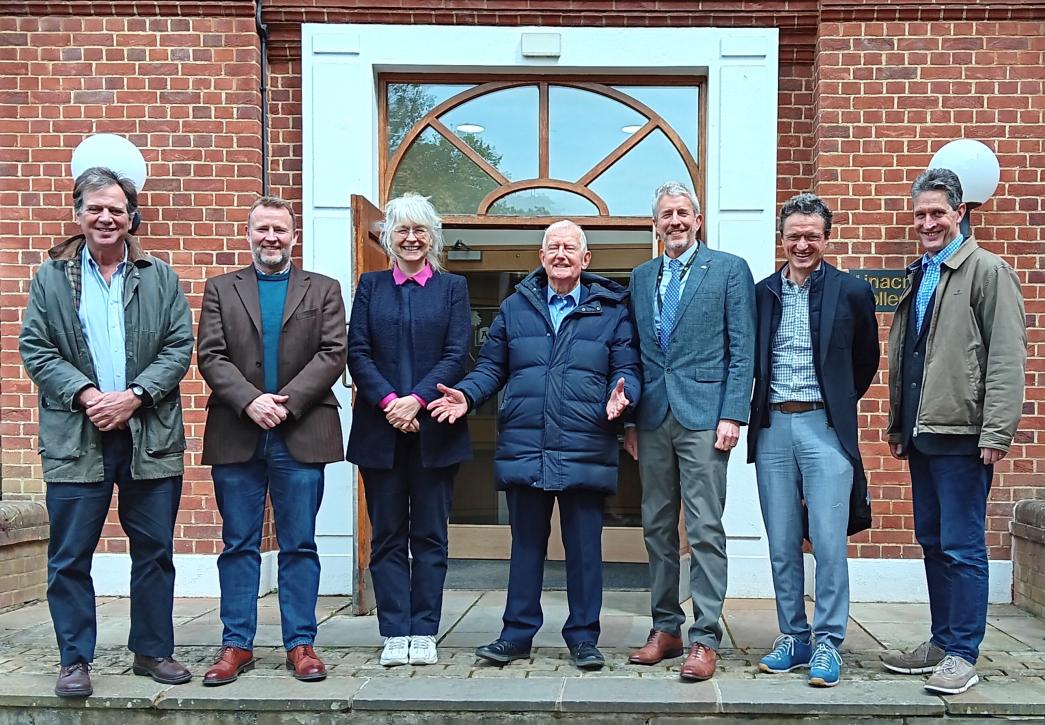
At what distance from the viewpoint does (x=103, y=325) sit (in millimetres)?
4082

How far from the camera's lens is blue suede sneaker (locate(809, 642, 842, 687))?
403 cm

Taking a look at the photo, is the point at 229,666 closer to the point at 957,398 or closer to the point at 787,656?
the point at 787,656

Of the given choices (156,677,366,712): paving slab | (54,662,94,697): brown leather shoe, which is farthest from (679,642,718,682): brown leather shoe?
(54,662,94,697): brown leather shoe

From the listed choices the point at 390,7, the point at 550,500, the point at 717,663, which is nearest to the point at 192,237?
the point at 390,7

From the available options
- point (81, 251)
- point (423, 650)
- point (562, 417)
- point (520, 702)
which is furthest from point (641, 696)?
point (81, 251)

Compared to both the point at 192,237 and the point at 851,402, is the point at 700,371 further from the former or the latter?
the point at 192,237

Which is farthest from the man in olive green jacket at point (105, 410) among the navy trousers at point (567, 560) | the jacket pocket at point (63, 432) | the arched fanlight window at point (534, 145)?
the arched fanlight window at point (534, 145)

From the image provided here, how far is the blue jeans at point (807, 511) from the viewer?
4.17 metres

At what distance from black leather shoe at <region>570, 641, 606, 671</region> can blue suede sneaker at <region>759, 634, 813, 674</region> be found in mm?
728

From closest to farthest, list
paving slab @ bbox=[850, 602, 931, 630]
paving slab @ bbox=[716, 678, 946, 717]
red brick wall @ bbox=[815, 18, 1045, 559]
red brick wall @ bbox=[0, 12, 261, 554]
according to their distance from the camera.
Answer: paving slab @ bbox=[716, 678, 946, 717], paving slab @ bbox=[850, 602, 931, 630], red brick wall @ bbox=[815, 18, 1045, 559], red brick wall @ bbox=[0, 12, 261, 554]

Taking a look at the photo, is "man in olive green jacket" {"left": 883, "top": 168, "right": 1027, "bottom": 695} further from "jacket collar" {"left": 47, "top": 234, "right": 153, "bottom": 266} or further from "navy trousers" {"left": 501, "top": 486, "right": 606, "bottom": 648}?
"jacket collar" {"left": 47, "top": 234, "right": 153, "bottom": 266}

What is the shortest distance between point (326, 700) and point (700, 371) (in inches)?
83.6

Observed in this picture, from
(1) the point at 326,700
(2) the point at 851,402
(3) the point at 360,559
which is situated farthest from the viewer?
(3) the point at 360,559

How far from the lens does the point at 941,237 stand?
422 cm
